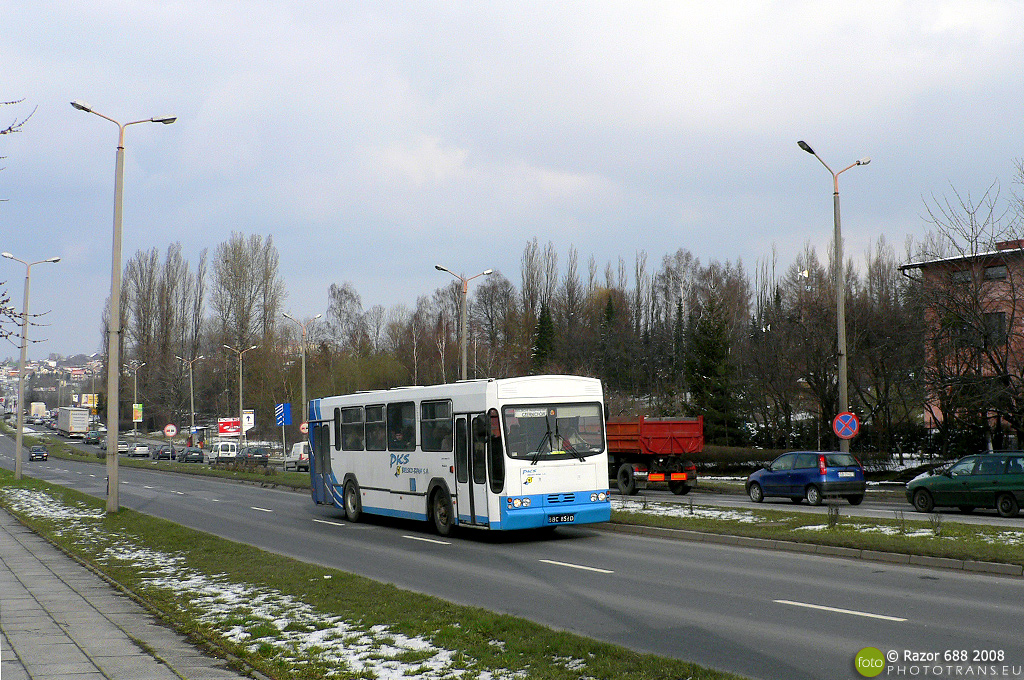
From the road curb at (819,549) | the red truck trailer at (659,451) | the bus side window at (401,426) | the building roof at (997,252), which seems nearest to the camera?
the road curb at (819,549)

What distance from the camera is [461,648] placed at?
8070 mm

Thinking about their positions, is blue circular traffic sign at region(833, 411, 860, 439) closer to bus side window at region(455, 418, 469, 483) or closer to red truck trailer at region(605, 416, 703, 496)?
red truck trailer at region(605, 416, 703, 496)

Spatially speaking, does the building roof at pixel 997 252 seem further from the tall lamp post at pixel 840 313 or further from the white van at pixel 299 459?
the white van at pixel 299 459

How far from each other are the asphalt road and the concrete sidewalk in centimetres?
356

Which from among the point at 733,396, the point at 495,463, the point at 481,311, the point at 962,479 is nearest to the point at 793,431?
the point at 733,396

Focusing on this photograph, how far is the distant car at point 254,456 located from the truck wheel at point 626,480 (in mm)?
29847

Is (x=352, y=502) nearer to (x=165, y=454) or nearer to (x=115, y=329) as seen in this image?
(x=115, y=329)

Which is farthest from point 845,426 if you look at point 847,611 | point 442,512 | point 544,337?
point 544,337

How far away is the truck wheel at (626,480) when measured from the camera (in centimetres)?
3097

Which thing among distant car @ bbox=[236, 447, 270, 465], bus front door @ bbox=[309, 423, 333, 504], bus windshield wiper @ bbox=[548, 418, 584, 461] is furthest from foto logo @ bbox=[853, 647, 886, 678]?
distant car @ bbox=[236, 447, 270, 465]

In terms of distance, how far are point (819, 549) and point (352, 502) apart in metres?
12.1

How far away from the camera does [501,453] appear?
17.0 metres

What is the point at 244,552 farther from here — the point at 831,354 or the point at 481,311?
the point at 481,311

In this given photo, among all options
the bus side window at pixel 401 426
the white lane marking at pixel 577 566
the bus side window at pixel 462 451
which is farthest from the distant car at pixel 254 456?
the white lane marking at pixel 577 566
